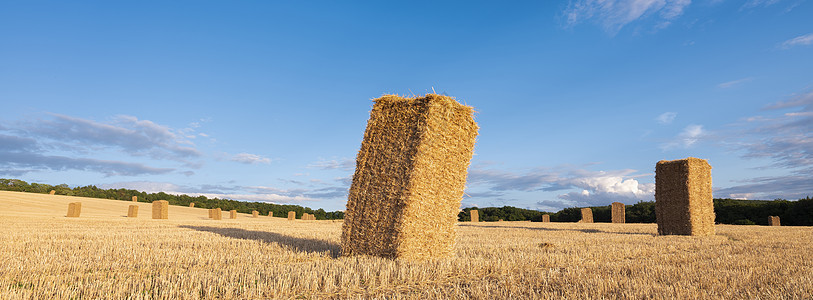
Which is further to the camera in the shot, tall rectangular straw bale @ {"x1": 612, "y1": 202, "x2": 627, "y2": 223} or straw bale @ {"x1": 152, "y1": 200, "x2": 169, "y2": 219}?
tall rectangular straw bale @ {"x1": 612, "y1": 202, "x2": 627, "y2": 223}

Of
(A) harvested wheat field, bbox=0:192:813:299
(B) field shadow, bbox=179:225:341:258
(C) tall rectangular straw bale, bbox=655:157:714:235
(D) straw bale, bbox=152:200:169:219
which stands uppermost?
(C) tall rectangular straw bale, bbox=655:157:714:235

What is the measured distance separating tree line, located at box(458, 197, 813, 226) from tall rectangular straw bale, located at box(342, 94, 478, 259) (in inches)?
814

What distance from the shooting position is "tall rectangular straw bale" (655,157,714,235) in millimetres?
15445

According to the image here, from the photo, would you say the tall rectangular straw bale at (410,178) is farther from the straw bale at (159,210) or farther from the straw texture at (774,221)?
the straw texture at (774,221)

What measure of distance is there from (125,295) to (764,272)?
729cm

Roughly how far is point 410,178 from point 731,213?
137 ft

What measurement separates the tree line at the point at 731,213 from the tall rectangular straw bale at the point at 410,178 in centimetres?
2066

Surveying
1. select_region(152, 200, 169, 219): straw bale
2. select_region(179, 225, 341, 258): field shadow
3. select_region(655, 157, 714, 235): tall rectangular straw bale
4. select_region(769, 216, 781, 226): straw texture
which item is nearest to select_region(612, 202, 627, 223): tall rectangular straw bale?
select_region(769, 216, 781, 226): straw texture

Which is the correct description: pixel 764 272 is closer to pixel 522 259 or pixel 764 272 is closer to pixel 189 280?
pixel 522 259

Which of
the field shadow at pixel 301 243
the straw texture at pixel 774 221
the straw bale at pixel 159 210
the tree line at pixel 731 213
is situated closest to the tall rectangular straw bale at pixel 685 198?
the tree line at pixel 731 213

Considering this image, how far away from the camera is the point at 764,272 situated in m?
5.41

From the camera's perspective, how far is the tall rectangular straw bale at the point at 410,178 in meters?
6.61

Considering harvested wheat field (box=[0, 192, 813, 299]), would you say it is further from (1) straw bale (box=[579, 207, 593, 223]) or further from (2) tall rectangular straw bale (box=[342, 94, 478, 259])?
(1) straw bale (box=[579, 207, 593, 223])

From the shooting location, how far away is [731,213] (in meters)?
36.8
